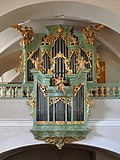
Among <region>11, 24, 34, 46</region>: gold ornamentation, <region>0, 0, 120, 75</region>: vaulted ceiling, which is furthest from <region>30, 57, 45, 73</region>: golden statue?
<region>0, 0, 120, 75</region>: vaulted ceiling

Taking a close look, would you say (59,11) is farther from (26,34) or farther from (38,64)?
(26,34)

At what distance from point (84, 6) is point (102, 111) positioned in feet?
15.5

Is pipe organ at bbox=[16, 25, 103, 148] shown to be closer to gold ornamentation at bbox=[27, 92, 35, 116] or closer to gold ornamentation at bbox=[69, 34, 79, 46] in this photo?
gold ornamentation at bbox=[27, 92, 35, 116]

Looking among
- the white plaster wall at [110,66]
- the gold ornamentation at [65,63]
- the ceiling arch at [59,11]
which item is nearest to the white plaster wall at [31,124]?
the gold ornamentation at [65,63]

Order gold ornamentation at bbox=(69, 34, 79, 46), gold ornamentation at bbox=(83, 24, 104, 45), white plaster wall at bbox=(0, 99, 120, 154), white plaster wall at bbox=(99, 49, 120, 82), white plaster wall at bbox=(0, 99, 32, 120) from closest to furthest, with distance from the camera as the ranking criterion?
1. white plaster wall at bbox=(0, 99, 120, 154)
2. white plaster wall at bbox=(0, 99, 32, 120)
3. gold ornamentation at bbox=(83, 24, 104, 45)
4. gold ornamentation at bbox=(69, 34, 79, 46)
5. white plaster wall at bbox=(99, 49, 120, 82)

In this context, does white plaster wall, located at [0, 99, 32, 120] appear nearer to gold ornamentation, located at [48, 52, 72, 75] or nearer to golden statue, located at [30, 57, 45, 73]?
golden statue, located at [30, 57, 45, 73]

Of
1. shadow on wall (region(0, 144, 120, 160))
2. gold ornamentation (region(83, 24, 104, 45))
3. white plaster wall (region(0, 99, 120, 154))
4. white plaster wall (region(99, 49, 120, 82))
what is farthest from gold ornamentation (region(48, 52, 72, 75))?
shadow on wall (region(0, 144, 120, 160))

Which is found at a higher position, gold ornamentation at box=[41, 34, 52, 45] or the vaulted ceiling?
gold ornamentation at box=[41, 34, 52, 45]

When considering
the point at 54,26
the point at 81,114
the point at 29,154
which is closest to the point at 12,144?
the point at 81,114

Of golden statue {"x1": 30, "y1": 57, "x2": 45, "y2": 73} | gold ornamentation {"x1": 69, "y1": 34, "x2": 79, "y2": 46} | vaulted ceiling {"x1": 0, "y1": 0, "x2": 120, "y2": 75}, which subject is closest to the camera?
vaulted ceiling {"x1": 0, "y1": 0, "x2": 120, "y2": 75}

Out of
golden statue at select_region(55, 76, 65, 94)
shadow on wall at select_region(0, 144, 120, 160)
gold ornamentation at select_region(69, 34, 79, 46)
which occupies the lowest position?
shadow on wall at select_region(0, 144, 120, 160)

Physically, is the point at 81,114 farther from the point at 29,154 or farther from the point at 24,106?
the point at 29,154

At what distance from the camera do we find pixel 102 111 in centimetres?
902

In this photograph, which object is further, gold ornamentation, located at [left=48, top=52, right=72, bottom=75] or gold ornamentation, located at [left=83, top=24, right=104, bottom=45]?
gold ornamentation, located at [left=83, top=24, right=104, bottom=45]
